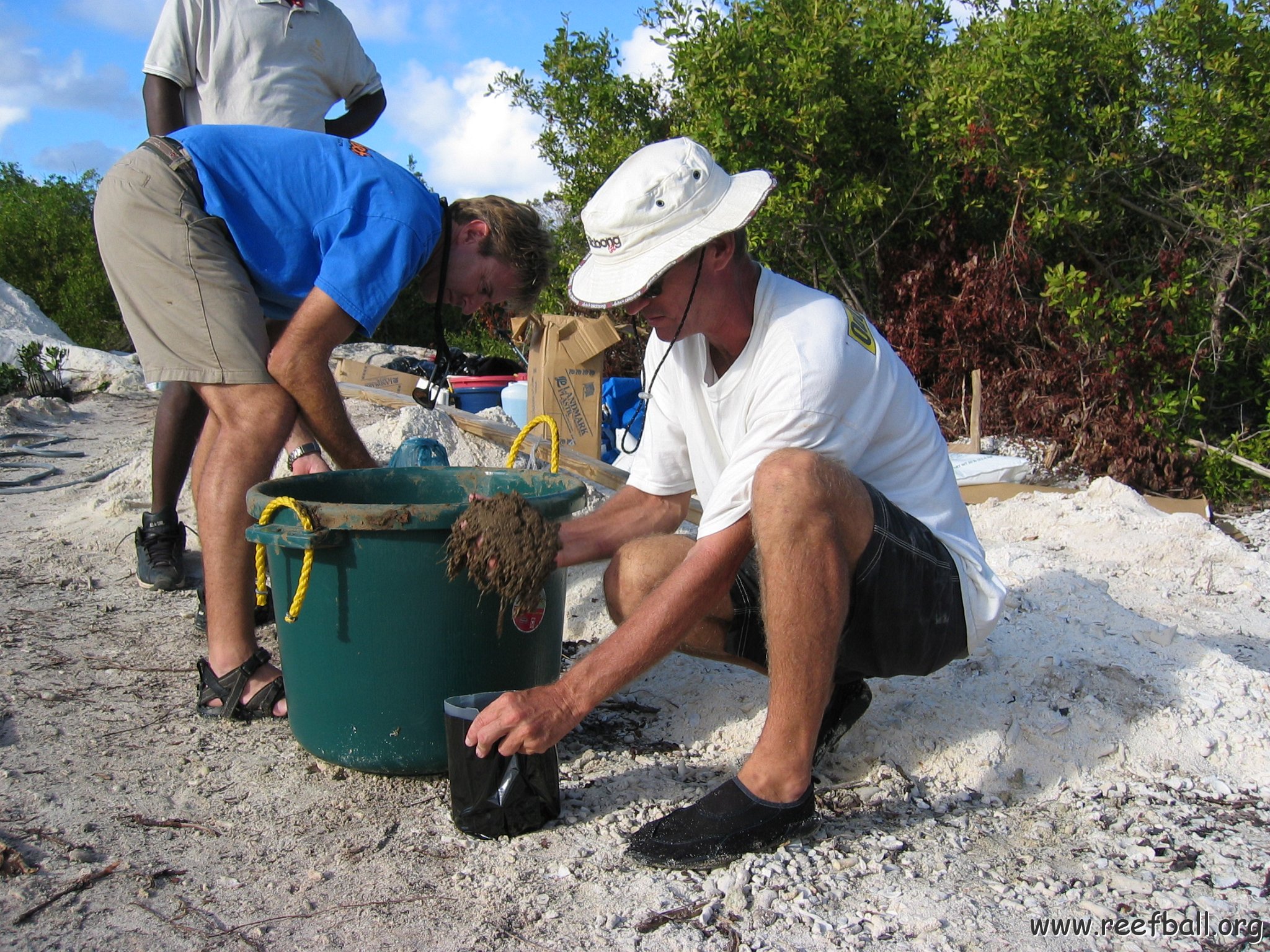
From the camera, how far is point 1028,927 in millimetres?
1573

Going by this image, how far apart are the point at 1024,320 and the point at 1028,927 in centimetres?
422

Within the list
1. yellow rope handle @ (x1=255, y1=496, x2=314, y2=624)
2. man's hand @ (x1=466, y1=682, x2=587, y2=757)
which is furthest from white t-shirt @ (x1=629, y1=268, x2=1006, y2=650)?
yellow rope handle @ (x1=255, y1=496, x2=314, y2=624)

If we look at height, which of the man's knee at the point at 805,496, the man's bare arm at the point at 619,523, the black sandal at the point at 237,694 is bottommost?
the black sandal at the point at 237,694

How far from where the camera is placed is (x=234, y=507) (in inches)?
91.2

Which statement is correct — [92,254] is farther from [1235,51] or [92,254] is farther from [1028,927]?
[1028,927]

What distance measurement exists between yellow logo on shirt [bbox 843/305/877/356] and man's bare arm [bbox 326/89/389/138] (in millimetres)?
2435

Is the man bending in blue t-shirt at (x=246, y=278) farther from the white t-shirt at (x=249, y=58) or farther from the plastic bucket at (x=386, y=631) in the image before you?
the white t-shirt at (x=249, y=58)

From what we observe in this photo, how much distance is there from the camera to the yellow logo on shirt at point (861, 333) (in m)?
1.89

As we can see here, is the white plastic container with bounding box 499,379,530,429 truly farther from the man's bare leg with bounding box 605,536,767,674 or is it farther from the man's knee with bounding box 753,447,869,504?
the man's knee with bounding box 753,447,869,504

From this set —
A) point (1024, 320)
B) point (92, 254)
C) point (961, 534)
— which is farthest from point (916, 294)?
point (92, 254)

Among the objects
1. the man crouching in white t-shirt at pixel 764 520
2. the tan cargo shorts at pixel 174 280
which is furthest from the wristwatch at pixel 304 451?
the man crouching in white t-shirt at pixel 764 520

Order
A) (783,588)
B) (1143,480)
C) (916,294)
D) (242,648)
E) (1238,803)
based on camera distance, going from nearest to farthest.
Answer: (783,588)
(1238,803)
(242,648)
(1143,480)
(916,294)

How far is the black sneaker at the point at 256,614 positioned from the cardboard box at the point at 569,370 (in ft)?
5.73

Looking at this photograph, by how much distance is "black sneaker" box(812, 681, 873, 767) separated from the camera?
2.16 metres
